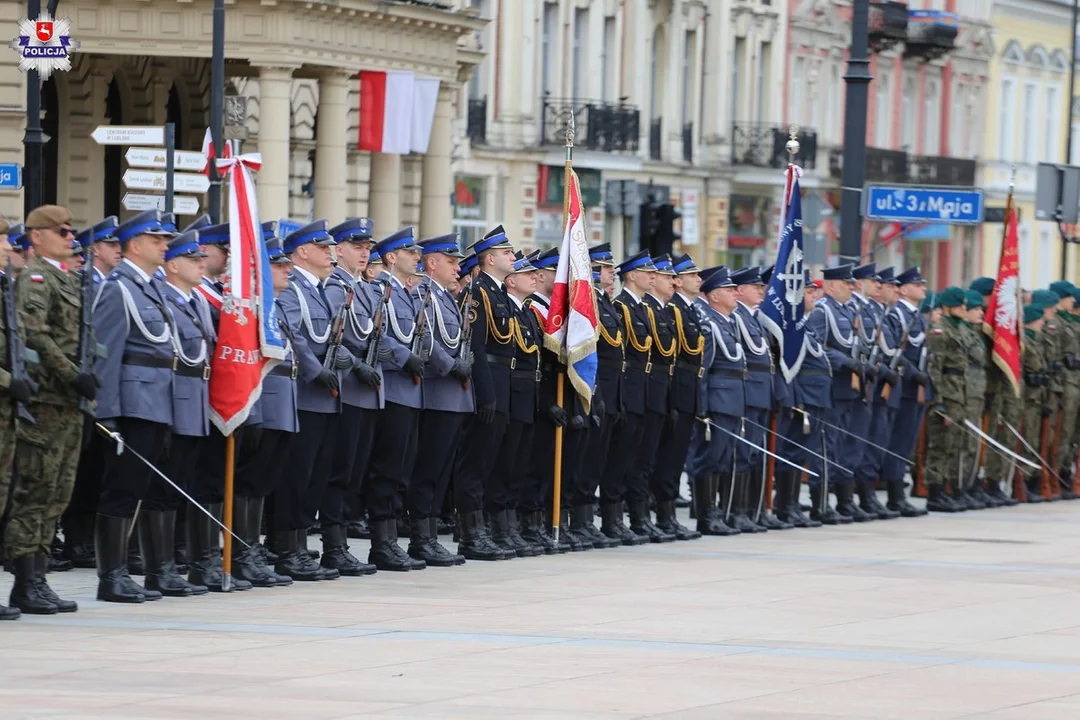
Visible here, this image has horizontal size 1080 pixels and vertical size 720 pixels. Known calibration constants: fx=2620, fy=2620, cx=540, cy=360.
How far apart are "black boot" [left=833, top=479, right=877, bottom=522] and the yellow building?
4697 centimetres

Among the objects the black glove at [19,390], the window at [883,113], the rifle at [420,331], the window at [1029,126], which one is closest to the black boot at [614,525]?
the rifle at [420,331]

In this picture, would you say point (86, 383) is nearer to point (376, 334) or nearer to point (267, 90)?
point (376, 334)

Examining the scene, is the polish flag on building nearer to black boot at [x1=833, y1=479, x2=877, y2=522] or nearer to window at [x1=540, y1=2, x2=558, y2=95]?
window at [x1=540, y1=2, x2=558, y2=95]

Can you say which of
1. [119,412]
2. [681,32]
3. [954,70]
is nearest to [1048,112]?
[954,70]

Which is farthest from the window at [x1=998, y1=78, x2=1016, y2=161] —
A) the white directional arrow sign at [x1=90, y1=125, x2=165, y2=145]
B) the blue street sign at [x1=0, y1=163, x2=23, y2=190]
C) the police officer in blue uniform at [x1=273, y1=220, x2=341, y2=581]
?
the police officer in blue uniform at [x1=273, y1=220, x2=341, y2=581]

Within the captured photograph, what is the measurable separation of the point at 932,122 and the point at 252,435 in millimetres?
53816

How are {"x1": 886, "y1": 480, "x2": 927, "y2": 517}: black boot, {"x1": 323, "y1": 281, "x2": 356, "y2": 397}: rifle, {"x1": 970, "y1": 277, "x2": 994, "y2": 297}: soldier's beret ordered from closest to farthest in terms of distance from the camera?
{"x1": 323, "y1": 281, "x2": 356, "y2": 397}: rifle, {"x1": 886, "y1": 480, "x2": 927, "y2": 517}: black boot, {"x1": 970, "y1": 277, "x2": 994, "y2": 297}: soldier's beret

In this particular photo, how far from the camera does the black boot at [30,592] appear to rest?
13.0m

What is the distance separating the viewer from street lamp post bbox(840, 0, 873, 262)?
74.2 ft

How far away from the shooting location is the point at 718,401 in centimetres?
1897

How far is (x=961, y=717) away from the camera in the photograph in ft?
34.3

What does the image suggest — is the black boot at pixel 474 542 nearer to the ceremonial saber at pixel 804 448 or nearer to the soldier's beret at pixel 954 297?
the ceremonial saber at pixel 804 448

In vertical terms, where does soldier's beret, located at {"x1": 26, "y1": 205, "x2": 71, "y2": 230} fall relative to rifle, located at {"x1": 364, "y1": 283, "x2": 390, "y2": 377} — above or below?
above

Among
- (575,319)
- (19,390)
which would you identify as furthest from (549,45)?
(19,390)
